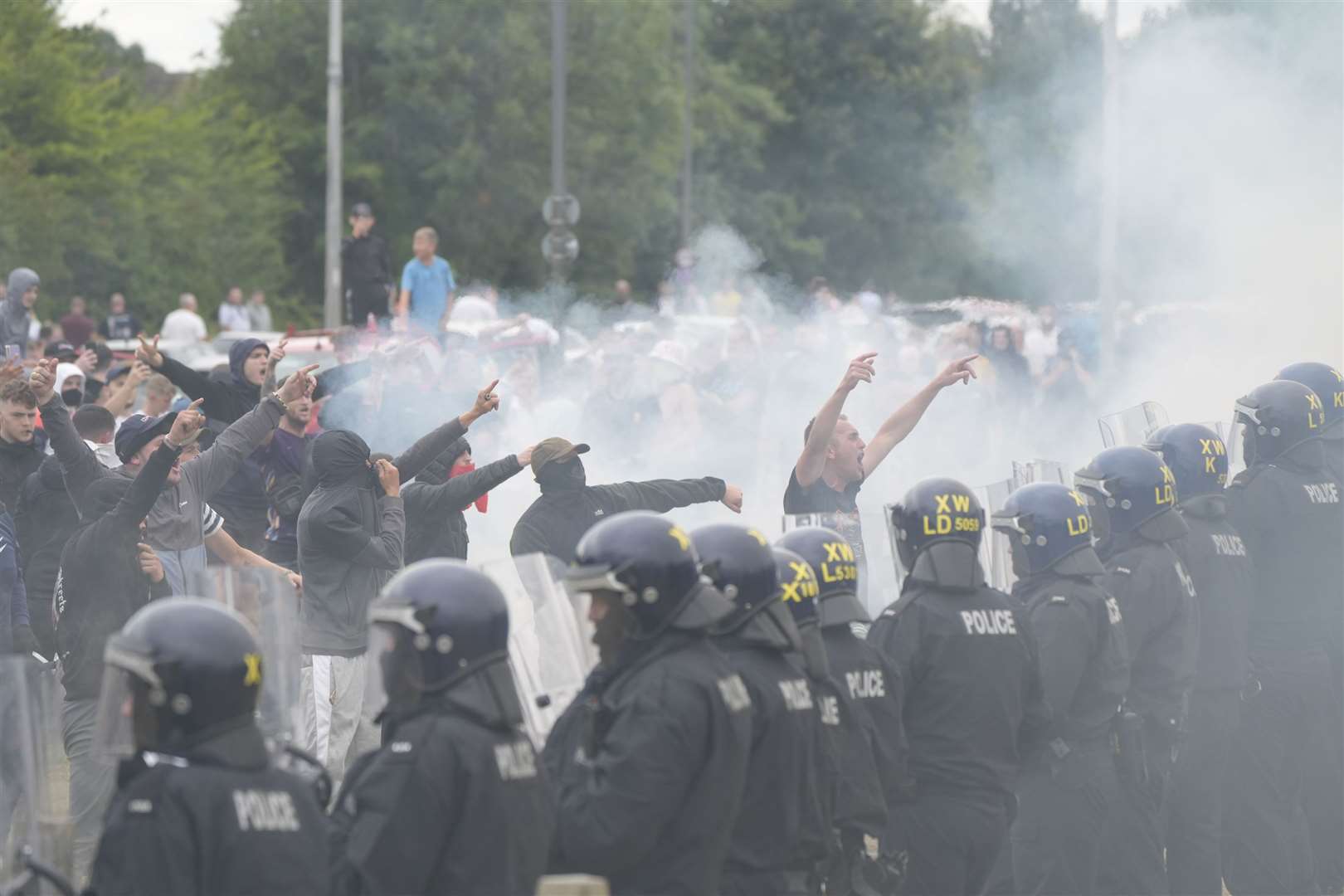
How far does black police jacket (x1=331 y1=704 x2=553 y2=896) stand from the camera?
407cm

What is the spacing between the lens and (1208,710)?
784 cm

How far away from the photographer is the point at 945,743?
602cm

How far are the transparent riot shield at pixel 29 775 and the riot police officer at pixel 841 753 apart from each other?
1949 millimetres

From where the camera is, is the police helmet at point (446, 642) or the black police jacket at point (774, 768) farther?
the black police jacket at point (774, 768)

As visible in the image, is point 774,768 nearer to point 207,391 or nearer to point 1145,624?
point 1145,624

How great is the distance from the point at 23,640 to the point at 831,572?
12.5 feet

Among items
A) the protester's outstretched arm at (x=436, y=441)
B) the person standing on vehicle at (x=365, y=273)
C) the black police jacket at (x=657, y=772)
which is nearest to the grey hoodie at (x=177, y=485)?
the protester's outstretched arm at (x=436, y=441)

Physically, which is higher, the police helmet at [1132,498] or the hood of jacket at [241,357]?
the hood of jacket at [241,357]

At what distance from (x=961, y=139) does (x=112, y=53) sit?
821 inches

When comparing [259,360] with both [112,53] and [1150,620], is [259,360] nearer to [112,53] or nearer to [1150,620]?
[1150,620]

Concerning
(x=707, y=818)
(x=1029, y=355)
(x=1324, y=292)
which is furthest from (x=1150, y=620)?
(x=1029, y=355)

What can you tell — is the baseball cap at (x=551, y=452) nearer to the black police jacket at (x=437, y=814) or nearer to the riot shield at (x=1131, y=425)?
the riot shield at (x=1131, y=425)

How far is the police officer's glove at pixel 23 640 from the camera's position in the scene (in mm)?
8062

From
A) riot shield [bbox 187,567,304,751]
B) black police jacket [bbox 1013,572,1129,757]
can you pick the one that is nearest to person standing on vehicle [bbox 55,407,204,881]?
riot shield [bbox 187,567,304,751]
